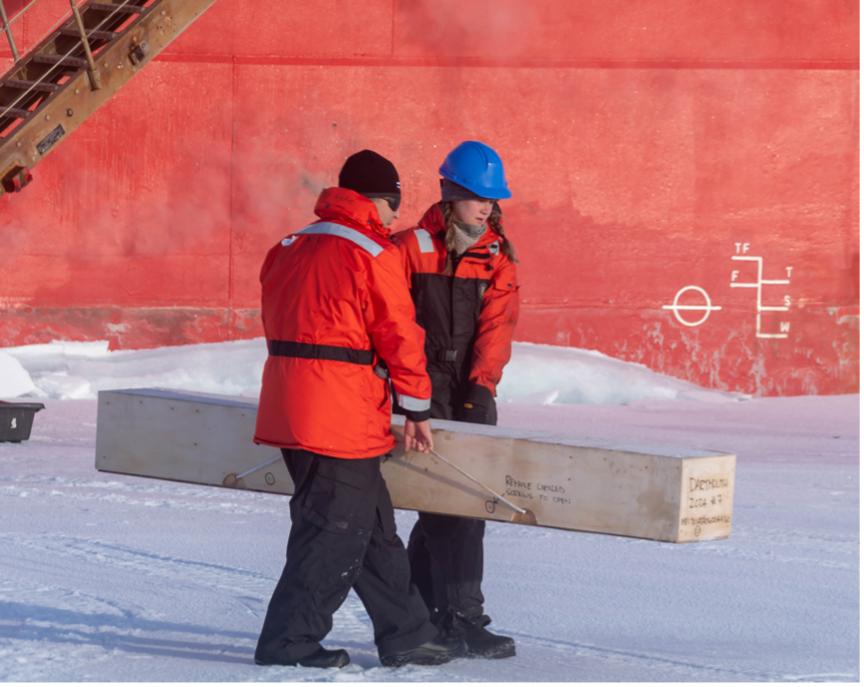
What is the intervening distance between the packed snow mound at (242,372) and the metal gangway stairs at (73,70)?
9.30 ft

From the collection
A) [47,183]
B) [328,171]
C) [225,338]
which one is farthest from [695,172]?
[47,183]

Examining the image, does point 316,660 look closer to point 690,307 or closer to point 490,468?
point 490,468

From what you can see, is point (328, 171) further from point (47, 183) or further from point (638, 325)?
point (638, 325)

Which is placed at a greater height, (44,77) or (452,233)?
(44,77)

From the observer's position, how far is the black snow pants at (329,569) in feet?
10.5

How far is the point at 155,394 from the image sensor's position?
401 centimetres

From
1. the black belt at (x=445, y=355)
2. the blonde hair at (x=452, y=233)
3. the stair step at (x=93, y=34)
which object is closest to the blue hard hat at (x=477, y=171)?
the blonde hair at (x=452, y=233)

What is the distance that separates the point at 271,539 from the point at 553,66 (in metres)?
7.69

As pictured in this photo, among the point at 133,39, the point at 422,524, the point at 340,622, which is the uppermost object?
the point at 133,39

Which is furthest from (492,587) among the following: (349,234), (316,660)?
(349,234)

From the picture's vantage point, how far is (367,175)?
10.9 feet

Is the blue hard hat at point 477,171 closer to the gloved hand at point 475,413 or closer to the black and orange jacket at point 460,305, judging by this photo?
the black and orange jacket at point 460,305

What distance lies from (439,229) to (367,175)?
45 cm

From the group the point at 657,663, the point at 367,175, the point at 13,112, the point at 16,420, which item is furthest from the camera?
the point at 13,112
